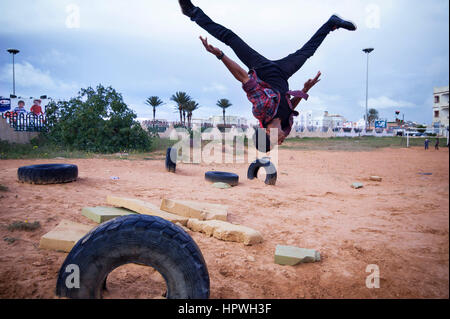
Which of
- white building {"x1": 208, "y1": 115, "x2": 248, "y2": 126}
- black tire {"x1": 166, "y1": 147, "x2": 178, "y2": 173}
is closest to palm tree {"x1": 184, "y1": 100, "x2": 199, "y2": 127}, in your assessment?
white building {"x1": 208, "y1": 115, "x2": 248, "y2": 126}

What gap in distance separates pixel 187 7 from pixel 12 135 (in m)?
15.3

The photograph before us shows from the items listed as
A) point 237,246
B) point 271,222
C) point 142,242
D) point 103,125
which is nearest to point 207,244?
point 237,246

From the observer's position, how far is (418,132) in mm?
1931

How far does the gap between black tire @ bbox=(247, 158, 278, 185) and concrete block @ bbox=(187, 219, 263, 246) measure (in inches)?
151

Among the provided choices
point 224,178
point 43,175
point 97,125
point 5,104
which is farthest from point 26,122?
point 224,178

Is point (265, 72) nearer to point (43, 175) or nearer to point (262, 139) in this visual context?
point (262, 139)

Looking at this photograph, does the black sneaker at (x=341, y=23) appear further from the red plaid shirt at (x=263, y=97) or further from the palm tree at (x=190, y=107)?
the palm tree at (x=190, y=107)

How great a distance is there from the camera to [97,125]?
13.6m

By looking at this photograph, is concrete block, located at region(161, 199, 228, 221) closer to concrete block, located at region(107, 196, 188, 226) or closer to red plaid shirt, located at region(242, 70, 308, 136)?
concrete block, located at region(107, 196, 188, 226)

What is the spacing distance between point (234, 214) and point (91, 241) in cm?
296

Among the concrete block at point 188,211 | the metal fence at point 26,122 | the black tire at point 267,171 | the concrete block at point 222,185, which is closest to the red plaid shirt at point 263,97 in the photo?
the concrete block at point 188,211

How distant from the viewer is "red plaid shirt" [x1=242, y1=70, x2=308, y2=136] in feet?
7.79

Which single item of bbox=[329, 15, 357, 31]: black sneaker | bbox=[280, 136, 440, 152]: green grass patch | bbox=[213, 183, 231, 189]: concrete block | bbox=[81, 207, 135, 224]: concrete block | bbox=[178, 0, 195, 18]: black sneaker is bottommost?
bbox=[213, 183, 231, 189]: concrete block
